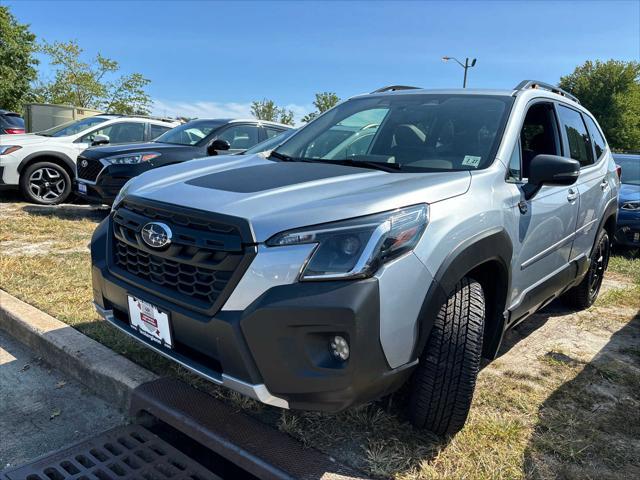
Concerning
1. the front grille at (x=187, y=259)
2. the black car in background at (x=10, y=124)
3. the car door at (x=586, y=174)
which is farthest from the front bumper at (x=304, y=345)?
the black car in background at (x=10, y=124)

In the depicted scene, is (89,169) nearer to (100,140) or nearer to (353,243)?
(100,140)

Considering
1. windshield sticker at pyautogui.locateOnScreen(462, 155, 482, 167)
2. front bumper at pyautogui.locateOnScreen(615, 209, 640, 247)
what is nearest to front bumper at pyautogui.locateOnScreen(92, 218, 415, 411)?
windshield sticker at pyautogui.locateOnScreen(462, 155, 482, 167)

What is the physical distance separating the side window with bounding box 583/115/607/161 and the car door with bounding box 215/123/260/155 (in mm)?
4591

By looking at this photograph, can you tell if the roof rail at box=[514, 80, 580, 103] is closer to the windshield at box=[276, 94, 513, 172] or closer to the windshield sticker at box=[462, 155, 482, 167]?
the windshield at box=[276, 94, 513, 172]

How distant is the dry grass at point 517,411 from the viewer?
2230mm

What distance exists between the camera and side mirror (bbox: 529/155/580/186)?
8.47 feet

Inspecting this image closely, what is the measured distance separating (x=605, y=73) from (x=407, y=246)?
48574mm

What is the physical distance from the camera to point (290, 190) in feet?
7.18

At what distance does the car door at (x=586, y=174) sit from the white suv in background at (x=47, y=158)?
22.1 feet

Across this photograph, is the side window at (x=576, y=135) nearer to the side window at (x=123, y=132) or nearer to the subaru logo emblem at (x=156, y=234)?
the subaru logo emblem at (x=156, y=234)

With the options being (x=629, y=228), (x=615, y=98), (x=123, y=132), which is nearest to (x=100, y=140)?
(x=123, y=132)

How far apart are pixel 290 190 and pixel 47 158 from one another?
724 centimetres

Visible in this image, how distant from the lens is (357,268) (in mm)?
1811

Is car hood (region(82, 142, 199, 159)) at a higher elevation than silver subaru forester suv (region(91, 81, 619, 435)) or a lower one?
higher
